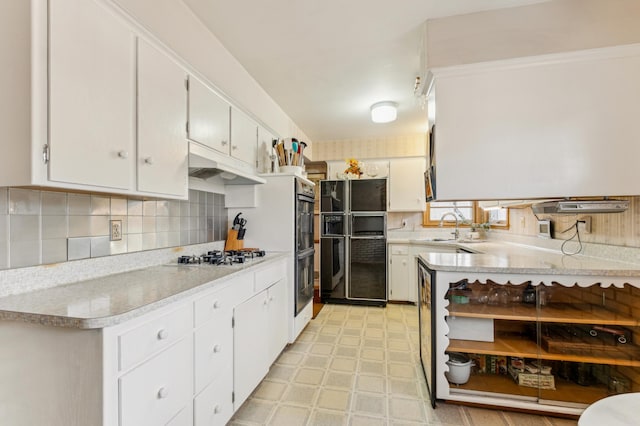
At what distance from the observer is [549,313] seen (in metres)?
1.73

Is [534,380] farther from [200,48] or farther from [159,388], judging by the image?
[200,48]

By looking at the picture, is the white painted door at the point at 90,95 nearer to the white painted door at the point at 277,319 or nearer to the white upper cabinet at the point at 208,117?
the white upper cabinet at the point at 208,117

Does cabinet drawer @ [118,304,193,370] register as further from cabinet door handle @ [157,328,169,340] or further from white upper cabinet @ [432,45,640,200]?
white upper cabinet @ [432,45,640,200]

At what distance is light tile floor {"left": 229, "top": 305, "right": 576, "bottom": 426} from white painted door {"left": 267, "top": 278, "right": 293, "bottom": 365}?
16 centimetres

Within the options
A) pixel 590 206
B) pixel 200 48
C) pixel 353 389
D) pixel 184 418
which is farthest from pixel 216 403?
pixel 590 206

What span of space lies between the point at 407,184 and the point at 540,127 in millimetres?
2480

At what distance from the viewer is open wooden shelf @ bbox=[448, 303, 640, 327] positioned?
1625 mm

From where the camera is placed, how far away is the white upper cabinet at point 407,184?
14.1 ft

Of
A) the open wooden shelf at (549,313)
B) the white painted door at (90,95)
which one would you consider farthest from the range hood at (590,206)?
the white painted door at (90,95)

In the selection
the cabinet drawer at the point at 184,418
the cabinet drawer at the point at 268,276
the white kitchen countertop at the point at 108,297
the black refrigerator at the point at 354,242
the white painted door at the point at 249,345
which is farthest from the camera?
the black refrigerator at the point at 354,242

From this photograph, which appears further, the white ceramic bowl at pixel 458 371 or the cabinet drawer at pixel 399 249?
the cabinet drawer at pixel 399 249

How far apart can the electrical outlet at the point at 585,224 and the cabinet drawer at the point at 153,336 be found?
8.83ft

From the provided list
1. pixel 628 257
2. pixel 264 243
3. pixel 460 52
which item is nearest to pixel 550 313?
pixel 628 257

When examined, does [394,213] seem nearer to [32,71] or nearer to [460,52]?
[460,52]
